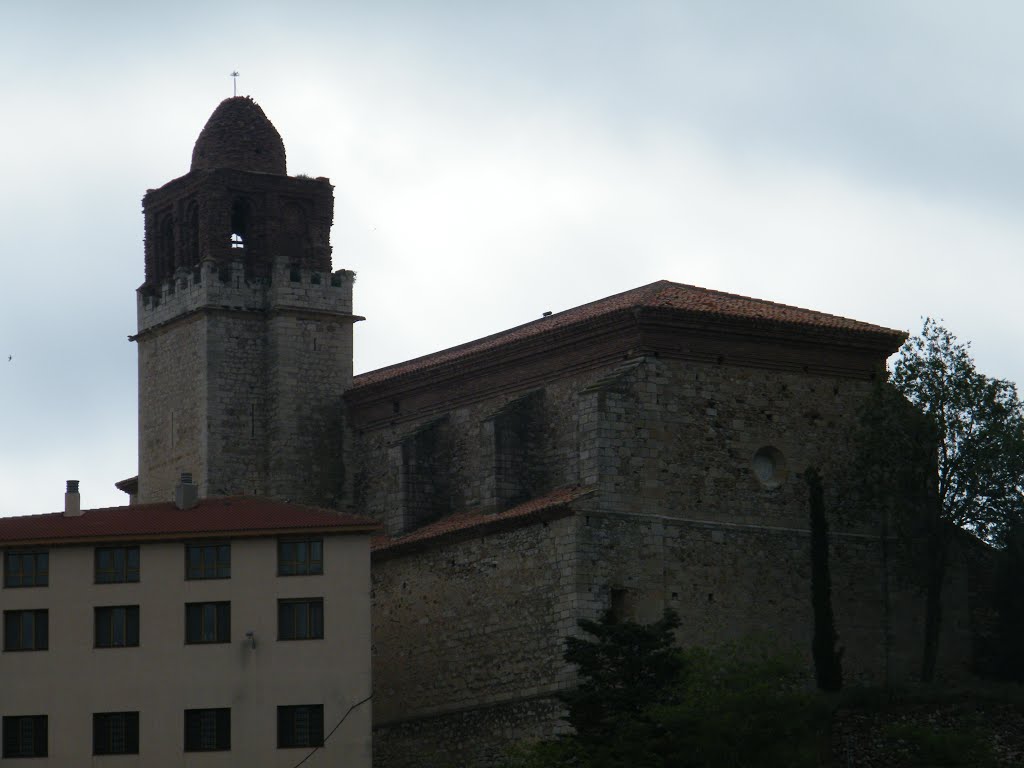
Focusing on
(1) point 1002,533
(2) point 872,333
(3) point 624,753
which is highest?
(2) point 872,333

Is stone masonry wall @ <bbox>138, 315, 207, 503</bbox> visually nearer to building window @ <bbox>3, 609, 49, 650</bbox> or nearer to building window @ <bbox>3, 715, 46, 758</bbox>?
building window @ <bbox>3, 609, 49, 650</bbox>

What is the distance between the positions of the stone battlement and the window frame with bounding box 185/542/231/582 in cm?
1173

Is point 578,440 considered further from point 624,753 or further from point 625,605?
point 624,753

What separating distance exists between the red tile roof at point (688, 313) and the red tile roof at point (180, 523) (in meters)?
7.47

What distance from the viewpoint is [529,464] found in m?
61.8

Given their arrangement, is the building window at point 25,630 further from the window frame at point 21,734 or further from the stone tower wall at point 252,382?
the stone tower wall at point 252,382

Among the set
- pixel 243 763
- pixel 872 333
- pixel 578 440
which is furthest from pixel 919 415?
pixel 243 763

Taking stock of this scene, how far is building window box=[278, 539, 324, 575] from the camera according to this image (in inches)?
2260

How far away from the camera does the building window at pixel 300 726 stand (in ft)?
183

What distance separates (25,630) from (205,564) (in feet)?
13.2

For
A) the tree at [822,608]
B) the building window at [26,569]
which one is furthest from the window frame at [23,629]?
the tree at [822,608]

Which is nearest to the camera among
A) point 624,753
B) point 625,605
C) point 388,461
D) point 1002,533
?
point 624,753

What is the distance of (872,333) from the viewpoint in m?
62.5

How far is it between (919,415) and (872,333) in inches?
93.2
